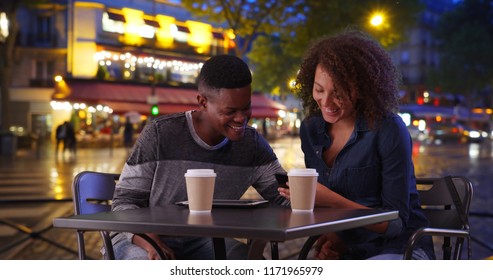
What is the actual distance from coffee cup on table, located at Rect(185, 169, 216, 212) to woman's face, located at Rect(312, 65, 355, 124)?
2.12 ft

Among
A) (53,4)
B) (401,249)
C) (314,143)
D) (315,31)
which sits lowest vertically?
(401,249)

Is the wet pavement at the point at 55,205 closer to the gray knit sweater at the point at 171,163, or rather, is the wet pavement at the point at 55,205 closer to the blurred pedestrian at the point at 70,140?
the gray knit sweater at the point at 171,163

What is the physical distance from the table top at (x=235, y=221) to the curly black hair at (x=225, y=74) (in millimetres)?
462

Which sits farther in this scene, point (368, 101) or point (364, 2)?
point (364, 2)

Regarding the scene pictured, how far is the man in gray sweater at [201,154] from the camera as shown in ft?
9.66

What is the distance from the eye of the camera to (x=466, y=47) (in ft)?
172

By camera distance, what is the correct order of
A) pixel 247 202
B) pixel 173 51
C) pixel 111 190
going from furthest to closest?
1. pixel 173 51
2. pixel 111 190
3. pixel 247 202

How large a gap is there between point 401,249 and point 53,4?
37196 mm

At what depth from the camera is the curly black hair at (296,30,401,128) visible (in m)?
3.05

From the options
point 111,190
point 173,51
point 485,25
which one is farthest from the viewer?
point 485,25

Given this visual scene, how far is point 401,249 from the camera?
10.1 feet

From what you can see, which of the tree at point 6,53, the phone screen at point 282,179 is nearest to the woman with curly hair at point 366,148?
the phone screen at point 282,179

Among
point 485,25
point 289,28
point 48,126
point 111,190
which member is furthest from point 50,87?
point 111,190

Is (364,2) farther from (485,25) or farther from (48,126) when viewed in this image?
(485,25)
